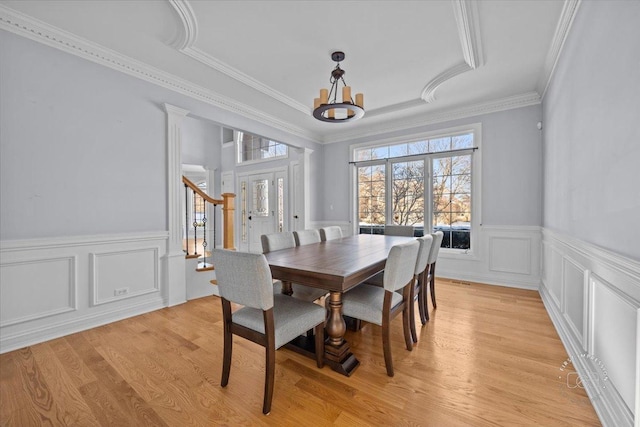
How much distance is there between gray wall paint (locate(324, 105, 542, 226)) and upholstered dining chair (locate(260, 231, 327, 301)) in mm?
3040

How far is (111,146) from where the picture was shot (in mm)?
2732

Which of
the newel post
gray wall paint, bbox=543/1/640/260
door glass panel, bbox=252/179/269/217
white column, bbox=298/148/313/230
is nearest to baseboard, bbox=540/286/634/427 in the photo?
gray wall paint, bbox=543/1/640/260

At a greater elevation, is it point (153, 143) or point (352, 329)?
point (153, 143)

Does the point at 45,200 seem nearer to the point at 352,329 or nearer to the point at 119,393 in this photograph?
the point at 119,393

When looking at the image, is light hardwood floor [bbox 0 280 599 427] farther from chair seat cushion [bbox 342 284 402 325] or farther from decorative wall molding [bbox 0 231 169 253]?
decorative wall molding [bbox 0 231 169 253]

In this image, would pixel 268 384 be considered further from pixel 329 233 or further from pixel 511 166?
pixel 511 166

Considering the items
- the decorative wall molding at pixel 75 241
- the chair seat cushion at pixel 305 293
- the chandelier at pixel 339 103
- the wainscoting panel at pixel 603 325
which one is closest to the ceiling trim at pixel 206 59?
the chandelier at pixel 339 103

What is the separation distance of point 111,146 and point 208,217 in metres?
4.80

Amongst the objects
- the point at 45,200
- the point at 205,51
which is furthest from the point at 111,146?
the point at 205,51

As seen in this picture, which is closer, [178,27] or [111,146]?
[178,27]

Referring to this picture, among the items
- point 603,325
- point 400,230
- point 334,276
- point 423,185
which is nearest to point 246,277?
point 334,276

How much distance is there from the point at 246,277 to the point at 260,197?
520 cm

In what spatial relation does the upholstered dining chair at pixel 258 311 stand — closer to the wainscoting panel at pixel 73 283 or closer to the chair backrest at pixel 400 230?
the wainscoting panel at pixel 73 283

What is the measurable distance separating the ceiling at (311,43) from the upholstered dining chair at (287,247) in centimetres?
186
